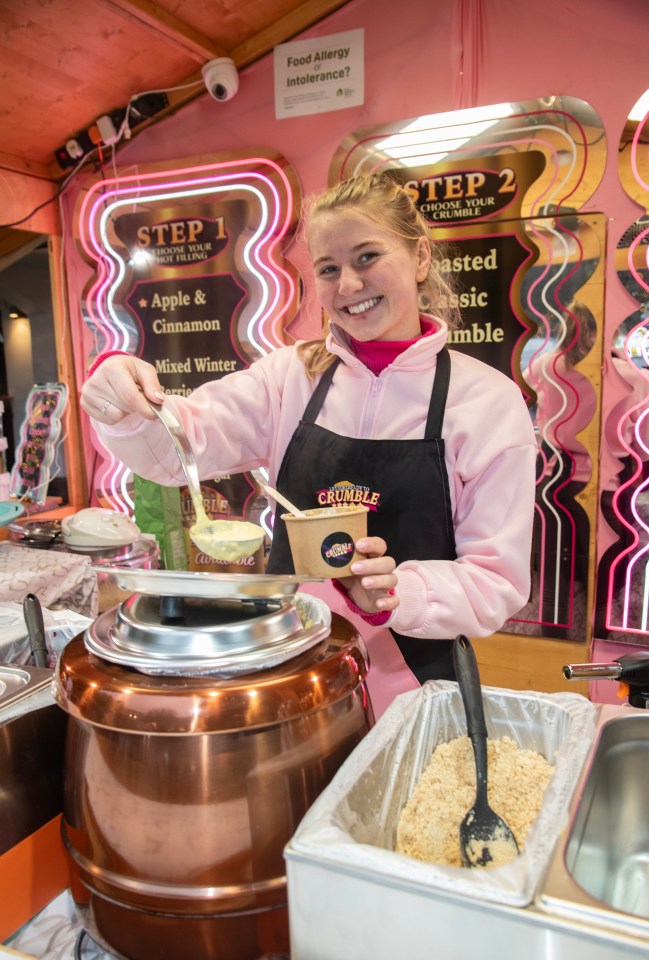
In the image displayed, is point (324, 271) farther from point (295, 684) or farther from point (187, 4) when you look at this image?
point (187, 4)

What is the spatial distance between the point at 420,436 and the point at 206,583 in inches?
33.1

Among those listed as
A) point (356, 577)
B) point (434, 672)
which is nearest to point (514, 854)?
point (356, 577)

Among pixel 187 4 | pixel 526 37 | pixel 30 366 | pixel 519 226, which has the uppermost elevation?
pixel 187 4

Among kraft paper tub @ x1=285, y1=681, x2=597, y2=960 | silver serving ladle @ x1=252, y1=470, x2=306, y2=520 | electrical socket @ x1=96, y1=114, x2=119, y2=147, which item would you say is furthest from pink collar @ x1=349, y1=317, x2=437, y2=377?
electrical socket @ x1=96, y1=114, x2=119, y2=147

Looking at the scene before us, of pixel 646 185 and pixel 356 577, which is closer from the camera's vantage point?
pixel 356 577

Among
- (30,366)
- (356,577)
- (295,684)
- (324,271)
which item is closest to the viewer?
(295,684)

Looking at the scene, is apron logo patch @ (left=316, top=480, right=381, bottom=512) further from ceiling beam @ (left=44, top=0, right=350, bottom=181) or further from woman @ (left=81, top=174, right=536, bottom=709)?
ceiling beam @ (left=44, top=0, right=350, bottom=181)

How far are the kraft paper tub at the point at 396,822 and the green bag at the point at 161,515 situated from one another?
7.75 ft

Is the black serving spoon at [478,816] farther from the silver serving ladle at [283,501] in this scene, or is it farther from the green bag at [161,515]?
the green bag at [161,515]

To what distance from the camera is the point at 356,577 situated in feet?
3.60

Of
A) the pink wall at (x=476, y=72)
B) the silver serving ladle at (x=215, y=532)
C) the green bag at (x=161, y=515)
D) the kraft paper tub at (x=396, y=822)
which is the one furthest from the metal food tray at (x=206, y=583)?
the green bag at (x=161, y=515)

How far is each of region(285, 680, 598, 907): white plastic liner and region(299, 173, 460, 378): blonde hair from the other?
35.4 inches

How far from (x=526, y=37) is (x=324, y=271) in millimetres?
1914

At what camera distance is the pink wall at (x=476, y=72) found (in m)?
2.57
